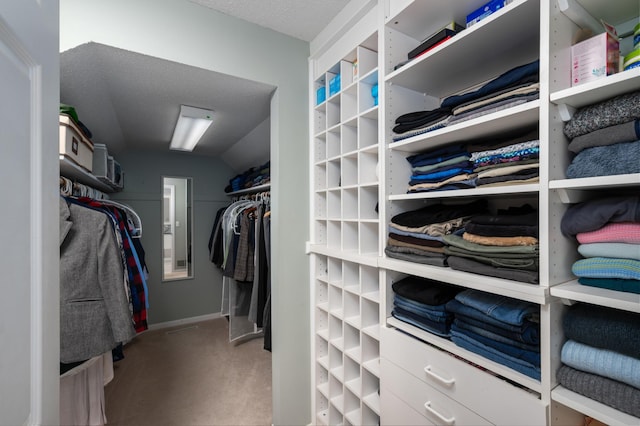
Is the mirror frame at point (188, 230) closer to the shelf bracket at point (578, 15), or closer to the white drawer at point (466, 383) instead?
the white drawer at point (466, 383)

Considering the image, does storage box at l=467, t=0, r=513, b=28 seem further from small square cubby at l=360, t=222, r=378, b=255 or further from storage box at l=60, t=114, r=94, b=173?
storage box at l=60, t=114, r=94, b=173

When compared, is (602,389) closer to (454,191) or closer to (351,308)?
(454,191)

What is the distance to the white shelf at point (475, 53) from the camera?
0.89 m

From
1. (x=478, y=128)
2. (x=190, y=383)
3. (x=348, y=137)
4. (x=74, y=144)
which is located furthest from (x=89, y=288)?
(x=478, y=128)

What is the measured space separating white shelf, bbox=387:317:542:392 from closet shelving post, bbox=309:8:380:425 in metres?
0.20

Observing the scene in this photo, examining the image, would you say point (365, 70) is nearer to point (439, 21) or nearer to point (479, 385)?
point (439, 21)

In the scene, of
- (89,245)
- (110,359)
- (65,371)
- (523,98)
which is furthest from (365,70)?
(110,359)

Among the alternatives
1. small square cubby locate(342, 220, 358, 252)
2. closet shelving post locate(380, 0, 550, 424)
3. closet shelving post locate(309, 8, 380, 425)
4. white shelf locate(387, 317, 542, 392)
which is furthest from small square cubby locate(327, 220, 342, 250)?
white shelf locate(387, 317, 542, 392)

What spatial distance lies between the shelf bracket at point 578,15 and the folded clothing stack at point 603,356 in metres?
0.83

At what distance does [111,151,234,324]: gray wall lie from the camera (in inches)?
141

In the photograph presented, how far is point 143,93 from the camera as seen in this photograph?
187cm

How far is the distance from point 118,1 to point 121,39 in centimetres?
18

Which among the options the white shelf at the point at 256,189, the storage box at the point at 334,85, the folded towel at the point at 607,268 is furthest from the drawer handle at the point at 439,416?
the white shelf at the point at 256,189

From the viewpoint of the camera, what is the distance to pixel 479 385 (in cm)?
90
